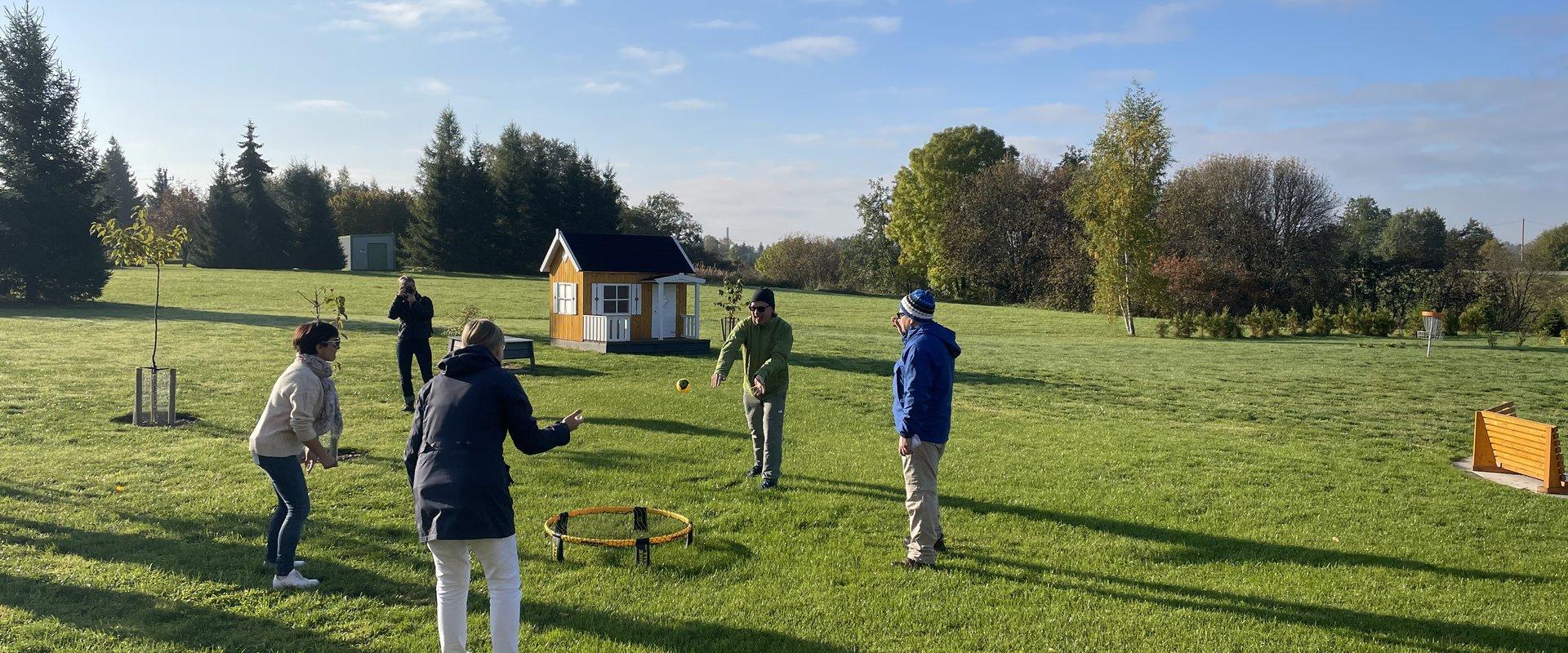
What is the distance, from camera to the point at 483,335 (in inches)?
186

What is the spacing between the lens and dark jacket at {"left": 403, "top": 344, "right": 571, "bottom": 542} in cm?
448

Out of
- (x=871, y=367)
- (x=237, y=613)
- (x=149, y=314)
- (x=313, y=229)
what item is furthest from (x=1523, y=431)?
(x=313, y=229)

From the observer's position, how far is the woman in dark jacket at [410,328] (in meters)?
13.2

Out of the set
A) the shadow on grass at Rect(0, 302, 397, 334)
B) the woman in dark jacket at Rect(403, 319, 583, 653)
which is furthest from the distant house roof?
the woman in dark jacket at Rect(403, 319, 583, 653)

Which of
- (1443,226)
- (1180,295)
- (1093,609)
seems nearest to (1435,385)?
(1093,609)

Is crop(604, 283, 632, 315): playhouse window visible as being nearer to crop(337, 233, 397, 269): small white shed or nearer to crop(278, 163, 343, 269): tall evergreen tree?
crop(337, 233, 397, 269): small white shed

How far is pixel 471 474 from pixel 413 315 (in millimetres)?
9727

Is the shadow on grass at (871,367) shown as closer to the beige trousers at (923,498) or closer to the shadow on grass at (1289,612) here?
the beige trousers at (923,498)

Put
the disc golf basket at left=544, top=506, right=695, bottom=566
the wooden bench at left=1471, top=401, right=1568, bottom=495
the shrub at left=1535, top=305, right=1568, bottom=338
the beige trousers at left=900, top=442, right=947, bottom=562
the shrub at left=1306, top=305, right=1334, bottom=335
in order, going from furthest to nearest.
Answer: the shrub at left=1306, top=305, right=1334, bottom=335 < the shrub at left=1535, top=305, right=1568, bottom=338 < the wooden bench at left=1471, top=401, right=1568, bottom=495 < the beige trousers at left=900, top=442, right=947, bottom=562 < the disc golf basket at left=544, top=506, right=695, bottom=566

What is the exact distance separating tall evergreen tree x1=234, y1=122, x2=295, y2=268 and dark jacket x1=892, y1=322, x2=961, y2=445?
64830 millimetres

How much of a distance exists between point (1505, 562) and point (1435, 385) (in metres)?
14.5

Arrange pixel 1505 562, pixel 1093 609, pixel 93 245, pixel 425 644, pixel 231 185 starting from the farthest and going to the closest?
pixel 231 185, pixel 93 245, pixel 1505 562, pixel 1093 609, pixel 425 644

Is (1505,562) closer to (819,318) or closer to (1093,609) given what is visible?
(1093,609)

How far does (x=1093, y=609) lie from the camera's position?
6117 mm
